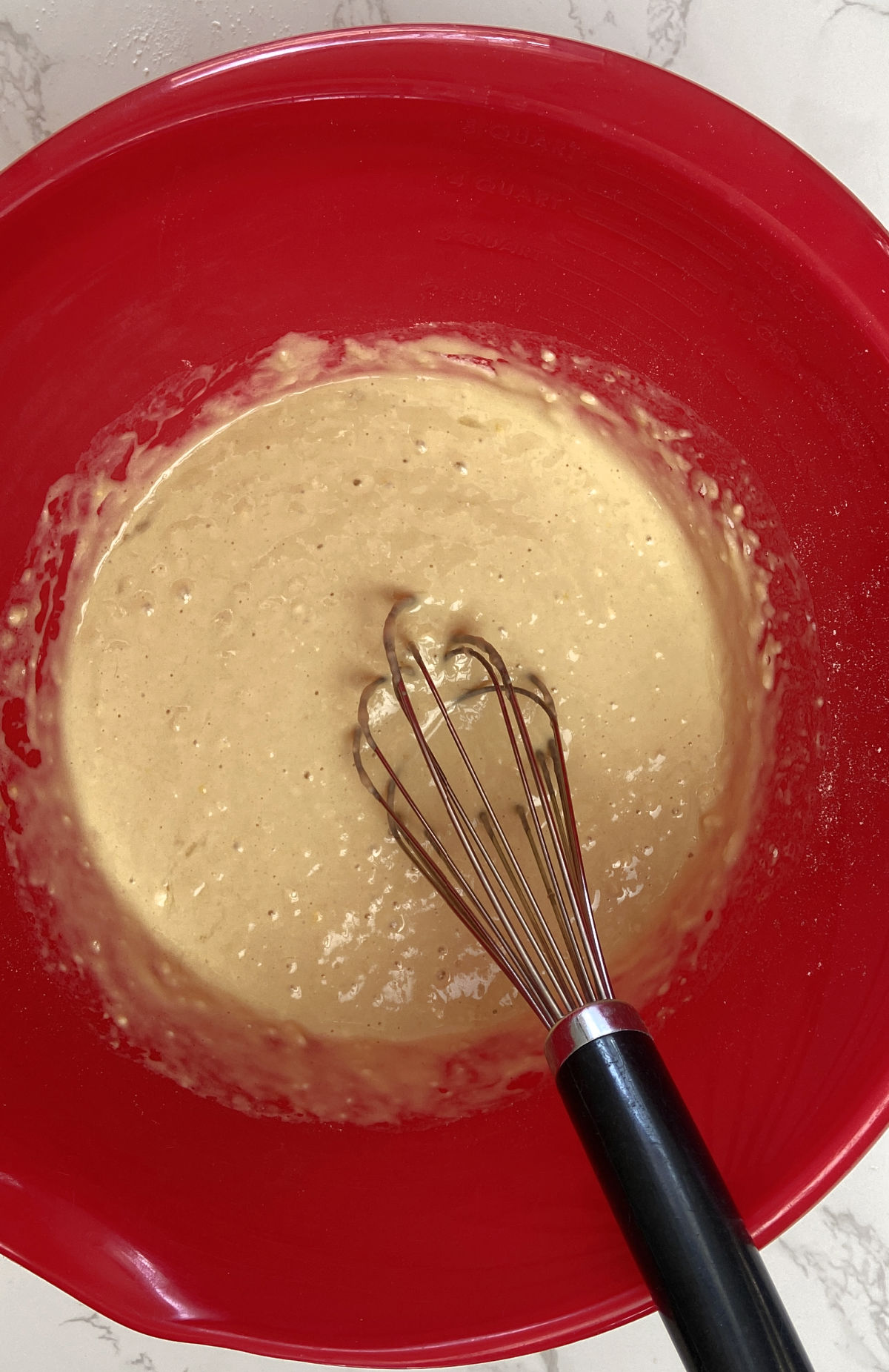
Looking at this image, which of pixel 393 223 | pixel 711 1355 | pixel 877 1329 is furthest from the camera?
pixel 877 1329

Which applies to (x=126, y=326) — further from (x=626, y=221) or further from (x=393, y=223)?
(x=626, y=221)

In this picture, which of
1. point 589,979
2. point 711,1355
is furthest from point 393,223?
point 711,1355

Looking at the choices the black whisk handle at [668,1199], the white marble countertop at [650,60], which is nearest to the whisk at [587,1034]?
the black whisk handle at [668,1199]

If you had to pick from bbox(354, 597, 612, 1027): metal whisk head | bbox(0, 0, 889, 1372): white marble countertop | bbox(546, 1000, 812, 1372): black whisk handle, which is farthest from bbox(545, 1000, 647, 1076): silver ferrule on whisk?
bbox(0, 0, 889, 1372): white marble countertop

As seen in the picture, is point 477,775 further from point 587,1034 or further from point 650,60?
point 650,60

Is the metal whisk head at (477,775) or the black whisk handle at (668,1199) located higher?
the metal whisk head at (477,775)

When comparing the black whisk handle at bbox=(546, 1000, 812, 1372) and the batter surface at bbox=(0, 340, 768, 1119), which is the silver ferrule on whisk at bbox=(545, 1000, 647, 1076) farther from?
the batter surface at bbox=(0, 340, 768, 1119)

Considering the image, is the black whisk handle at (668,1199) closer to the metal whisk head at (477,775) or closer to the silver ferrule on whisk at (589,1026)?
the silver ferrule on whisk at (589,1026)

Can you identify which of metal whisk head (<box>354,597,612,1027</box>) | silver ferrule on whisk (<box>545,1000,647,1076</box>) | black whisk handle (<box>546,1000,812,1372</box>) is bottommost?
black whisk handle (<box>546,1000,812,1372</box>)
